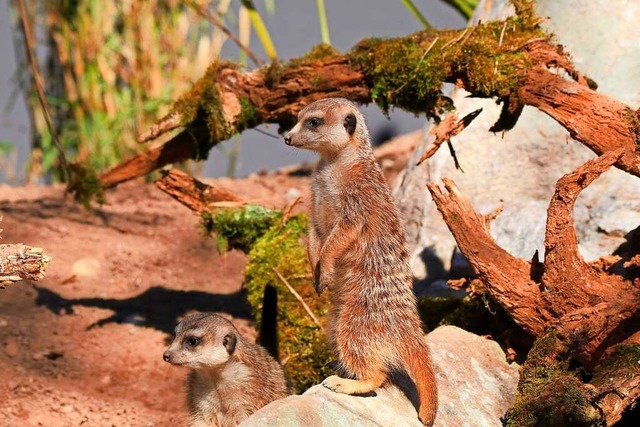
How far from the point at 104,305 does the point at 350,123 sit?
2.25 m

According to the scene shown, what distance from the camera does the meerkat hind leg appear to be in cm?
312

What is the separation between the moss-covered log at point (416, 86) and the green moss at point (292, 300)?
58cm

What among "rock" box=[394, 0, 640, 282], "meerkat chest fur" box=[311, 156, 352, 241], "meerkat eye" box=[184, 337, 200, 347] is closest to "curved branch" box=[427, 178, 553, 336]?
"meerkat chest fur" box=[311, 156, 352, 241]

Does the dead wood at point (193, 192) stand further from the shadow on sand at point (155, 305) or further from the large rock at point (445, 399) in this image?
the large rock at point (445, 399)

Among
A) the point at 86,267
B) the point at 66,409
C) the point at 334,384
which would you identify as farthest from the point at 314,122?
the point at 86,267

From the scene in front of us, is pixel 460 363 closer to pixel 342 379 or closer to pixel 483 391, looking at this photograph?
pixel 483 391

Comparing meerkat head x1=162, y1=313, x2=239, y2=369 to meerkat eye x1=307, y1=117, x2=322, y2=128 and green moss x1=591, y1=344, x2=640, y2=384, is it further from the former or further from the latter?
green moss x1=591, y1=344, x2=640, y2=384

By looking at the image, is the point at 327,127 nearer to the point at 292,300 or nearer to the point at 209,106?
the point at 209,106

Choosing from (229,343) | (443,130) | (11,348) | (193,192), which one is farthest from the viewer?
(193,192)

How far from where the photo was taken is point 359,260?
342 centimetres

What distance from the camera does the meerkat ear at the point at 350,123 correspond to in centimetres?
353

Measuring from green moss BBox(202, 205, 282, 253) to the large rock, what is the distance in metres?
1.35

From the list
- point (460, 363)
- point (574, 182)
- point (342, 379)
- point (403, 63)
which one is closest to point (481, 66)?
point (403, 63)

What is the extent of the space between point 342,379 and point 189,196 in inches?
75.0
